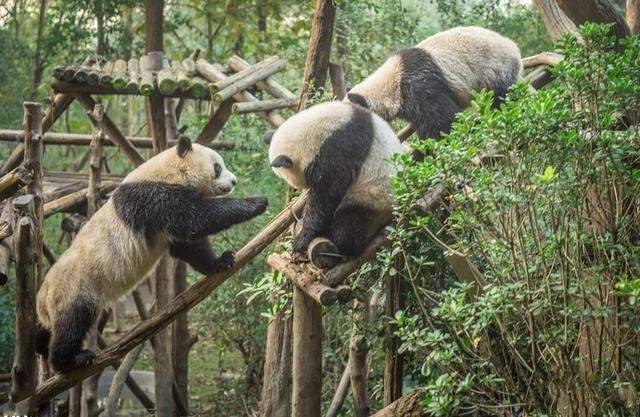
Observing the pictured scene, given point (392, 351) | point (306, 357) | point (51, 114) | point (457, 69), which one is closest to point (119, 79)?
point (51, 114)

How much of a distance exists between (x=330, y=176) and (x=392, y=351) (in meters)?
1.15

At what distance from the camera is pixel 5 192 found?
4.70 metres

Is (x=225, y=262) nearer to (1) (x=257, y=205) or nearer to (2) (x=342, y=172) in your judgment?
(1) (x=257, y=205)

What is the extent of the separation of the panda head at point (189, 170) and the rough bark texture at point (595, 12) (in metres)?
2.35

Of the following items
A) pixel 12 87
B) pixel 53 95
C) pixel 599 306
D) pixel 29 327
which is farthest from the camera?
pixel 12 87

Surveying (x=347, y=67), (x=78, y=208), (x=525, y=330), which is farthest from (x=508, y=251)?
(x=347, y=67)

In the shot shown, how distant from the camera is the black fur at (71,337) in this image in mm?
4316

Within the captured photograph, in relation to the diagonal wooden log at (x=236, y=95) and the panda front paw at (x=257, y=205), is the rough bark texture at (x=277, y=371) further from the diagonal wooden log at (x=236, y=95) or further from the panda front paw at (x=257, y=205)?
the diagonal wooden log at (x=236, y=95)

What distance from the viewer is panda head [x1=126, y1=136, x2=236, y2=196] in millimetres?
4820

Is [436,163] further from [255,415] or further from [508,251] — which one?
[255,415]

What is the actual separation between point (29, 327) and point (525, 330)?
Answer: 2609 mm

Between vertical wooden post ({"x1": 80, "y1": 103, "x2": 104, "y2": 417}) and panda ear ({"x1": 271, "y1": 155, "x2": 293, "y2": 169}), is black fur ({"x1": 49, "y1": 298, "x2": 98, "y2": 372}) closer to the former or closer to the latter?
panda ear ({"x1": 271, "y1": 155, "x2": 293, "y2": 169})

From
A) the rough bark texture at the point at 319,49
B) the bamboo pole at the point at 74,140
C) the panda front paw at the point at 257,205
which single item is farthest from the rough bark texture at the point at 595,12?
the bamboo pole at the point at 74,140

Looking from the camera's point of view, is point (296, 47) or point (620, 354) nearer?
point (620, 354)
